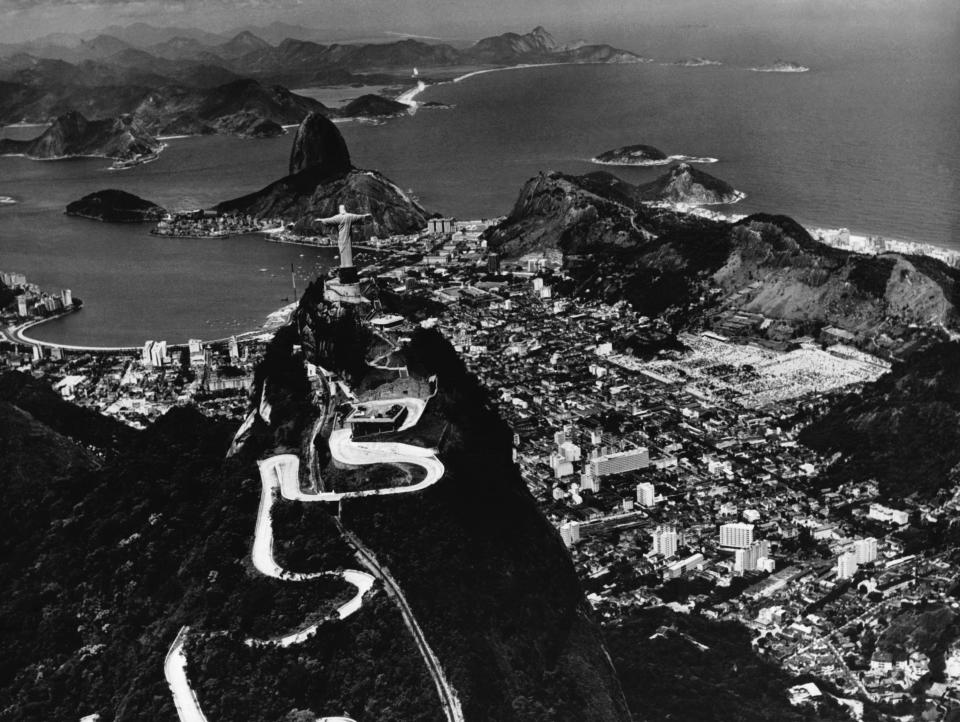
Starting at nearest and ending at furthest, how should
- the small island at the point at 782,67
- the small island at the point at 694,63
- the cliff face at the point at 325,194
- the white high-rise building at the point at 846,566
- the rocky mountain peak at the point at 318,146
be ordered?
the white high-rise building at the point at 846,566, the cliff face at the point at 325,194, the rocky mountain peak at the point at 318,146, the small island at the point at 782,67, the small island at the point at 694,63

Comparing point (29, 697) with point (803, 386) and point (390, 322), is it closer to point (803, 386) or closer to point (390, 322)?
point (390, 322)

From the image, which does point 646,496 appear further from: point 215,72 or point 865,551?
point 215,72

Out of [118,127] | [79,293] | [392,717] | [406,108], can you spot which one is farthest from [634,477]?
[406,108]

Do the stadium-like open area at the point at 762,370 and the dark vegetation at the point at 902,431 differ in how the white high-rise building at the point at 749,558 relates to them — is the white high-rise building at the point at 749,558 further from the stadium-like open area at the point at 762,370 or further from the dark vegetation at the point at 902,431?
the stadium-like open area at the point at 762,370

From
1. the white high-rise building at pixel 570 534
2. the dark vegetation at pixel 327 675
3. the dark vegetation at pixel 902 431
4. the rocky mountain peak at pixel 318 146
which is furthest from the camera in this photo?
the rocky mountain peak at pixel 318 146

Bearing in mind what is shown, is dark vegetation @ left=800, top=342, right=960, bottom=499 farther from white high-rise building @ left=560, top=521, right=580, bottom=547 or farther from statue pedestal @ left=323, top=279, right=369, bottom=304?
statue pedestal @ left=323, top=279, right=369, bottom=304

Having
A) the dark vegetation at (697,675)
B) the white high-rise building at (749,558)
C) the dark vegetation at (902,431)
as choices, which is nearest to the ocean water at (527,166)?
the dark vegetation at (902,431)
